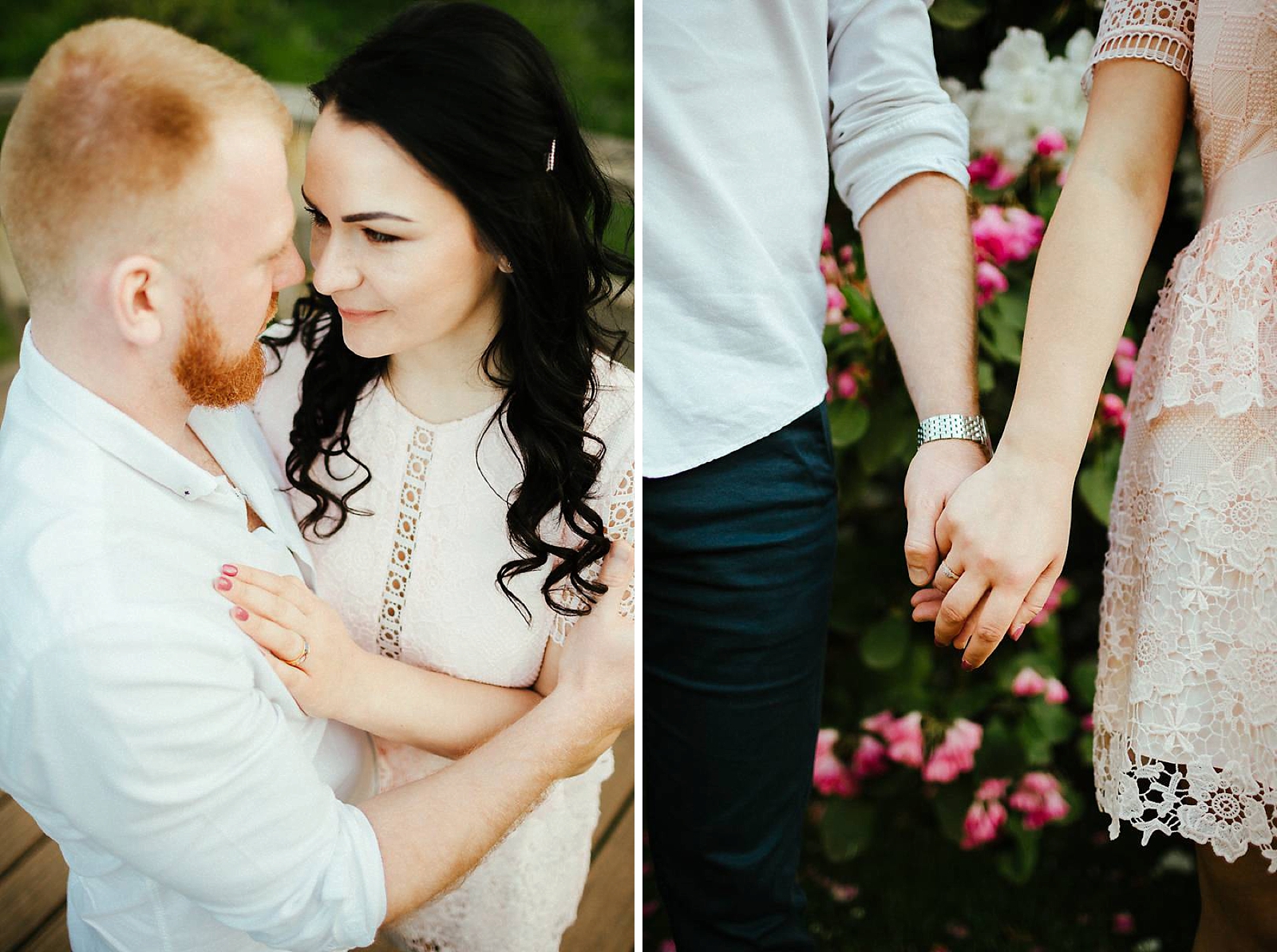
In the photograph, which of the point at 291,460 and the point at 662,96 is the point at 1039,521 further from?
the point at 291,460

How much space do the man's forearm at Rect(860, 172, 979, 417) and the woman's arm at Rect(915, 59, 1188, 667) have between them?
0.25 feet

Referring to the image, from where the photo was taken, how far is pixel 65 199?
828 millimetres

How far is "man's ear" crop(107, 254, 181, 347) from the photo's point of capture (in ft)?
2.76

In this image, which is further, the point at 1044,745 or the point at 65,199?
the point at 1044,745

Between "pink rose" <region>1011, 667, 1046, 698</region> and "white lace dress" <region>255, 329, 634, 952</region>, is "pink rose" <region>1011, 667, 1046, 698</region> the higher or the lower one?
the lower one

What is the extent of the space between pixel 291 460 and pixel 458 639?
0.27 meters

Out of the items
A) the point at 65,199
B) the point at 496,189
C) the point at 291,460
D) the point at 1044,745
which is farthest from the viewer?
the point at 1044,745

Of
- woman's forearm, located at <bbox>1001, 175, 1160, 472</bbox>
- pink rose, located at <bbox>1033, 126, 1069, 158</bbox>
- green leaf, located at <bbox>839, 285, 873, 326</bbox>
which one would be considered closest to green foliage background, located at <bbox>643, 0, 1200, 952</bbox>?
green leaf, located at <bbox>839, 285, 873, 326</bbox>

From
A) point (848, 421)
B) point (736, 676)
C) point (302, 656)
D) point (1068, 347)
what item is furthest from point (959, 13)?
point (302, 656)

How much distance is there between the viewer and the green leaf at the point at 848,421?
154cm

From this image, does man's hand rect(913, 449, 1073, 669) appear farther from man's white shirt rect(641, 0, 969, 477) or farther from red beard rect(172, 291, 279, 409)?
red beard rect(172, 291, 279, 409)

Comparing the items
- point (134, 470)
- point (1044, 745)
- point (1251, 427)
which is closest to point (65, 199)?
point (134, 470)

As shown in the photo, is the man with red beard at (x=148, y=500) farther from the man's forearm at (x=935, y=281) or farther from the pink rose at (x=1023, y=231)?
the pink rose at (x=1023, y=231)

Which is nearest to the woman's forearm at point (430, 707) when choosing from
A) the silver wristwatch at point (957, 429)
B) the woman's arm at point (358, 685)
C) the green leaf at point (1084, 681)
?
the woman's arm at point (358, 685)
